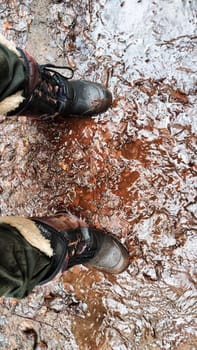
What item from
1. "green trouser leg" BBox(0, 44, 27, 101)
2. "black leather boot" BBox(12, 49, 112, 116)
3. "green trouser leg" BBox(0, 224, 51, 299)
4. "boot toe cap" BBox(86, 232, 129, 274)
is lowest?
"boot toe cap" BBox(86, 232, 129, 274)

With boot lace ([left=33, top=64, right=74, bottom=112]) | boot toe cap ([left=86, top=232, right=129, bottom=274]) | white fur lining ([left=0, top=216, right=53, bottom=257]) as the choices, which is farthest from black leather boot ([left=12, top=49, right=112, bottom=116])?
boot toe cap ([left=86, top=232, right=129, bottom=274])

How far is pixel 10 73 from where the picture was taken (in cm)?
138

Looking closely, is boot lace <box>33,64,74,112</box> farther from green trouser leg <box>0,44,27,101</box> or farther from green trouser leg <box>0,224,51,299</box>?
green trouser leg <box>0,224,51,299</box>

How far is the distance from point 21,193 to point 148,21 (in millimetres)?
1009

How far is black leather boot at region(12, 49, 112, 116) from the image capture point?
1530 mm

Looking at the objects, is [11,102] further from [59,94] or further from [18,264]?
[18,264]

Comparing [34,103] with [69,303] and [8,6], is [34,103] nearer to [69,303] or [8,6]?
[8,6]

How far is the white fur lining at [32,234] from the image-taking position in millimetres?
1409

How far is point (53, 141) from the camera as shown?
197cm

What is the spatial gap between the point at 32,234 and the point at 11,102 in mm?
481

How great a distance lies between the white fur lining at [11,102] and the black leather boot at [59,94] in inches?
1.1

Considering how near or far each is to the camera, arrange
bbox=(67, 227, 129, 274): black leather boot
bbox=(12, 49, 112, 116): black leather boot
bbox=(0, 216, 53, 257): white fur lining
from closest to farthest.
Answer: bbox=(0, 216, 53, 257): white fur lining
bbox=(12, 49, 112, 116): black leather boot
bbox=(67, 227, 129, 274): black leather boot

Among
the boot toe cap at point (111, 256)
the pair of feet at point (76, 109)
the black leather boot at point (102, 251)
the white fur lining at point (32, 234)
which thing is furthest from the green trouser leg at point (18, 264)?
the boot toe cap at point (111, 256)

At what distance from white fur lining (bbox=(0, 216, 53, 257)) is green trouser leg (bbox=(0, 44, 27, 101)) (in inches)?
17.2
